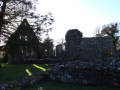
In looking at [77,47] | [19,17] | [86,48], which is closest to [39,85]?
[19,17]

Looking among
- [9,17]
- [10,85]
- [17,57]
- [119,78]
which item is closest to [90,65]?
[119,78]

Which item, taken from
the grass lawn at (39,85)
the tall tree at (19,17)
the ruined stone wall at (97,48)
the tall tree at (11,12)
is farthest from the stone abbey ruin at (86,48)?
the tall tree at (11,12)

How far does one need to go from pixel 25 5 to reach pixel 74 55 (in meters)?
6.39

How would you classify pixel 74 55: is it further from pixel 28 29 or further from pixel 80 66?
pixel 80 66

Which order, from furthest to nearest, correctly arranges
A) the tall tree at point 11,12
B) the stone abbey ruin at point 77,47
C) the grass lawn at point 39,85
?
the stone abbey ruin at point 77,47 → the tall tree at point 11,12 → the grass lawn at point 39,85

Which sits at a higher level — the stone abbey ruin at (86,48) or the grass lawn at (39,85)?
the stone abbey ruin at (86,48)

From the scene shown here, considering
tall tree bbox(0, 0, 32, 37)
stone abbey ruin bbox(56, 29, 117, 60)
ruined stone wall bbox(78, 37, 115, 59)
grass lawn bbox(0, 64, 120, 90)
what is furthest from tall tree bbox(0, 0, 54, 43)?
ruined stone wall bbox(78, 37, 115, 59)

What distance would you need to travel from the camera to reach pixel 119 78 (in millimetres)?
4848

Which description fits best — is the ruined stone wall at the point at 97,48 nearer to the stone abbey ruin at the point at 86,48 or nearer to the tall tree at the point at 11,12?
the stone abbey ruin at the point at 86,48

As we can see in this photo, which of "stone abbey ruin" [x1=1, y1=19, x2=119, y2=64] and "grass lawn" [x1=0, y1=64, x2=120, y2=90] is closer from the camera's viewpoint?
"grass lawn" [x1=0, y1=64, x2=120, y2=90]

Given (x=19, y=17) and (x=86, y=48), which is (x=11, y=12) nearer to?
(x=19, y=17)

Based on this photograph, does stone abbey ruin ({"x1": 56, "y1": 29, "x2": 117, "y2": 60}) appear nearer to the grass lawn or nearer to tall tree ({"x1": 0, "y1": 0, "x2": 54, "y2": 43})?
tall tree ({"x1": 0, "y1": 0, "x2": 54, "y2": 43})

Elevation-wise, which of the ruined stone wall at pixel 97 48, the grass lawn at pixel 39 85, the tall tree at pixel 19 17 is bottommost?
the grass lawn at pixel 39 85

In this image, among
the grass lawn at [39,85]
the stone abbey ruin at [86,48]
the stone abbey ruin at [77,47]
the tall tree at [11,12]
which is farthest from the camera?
the stone abbey ruin at [86,48]
